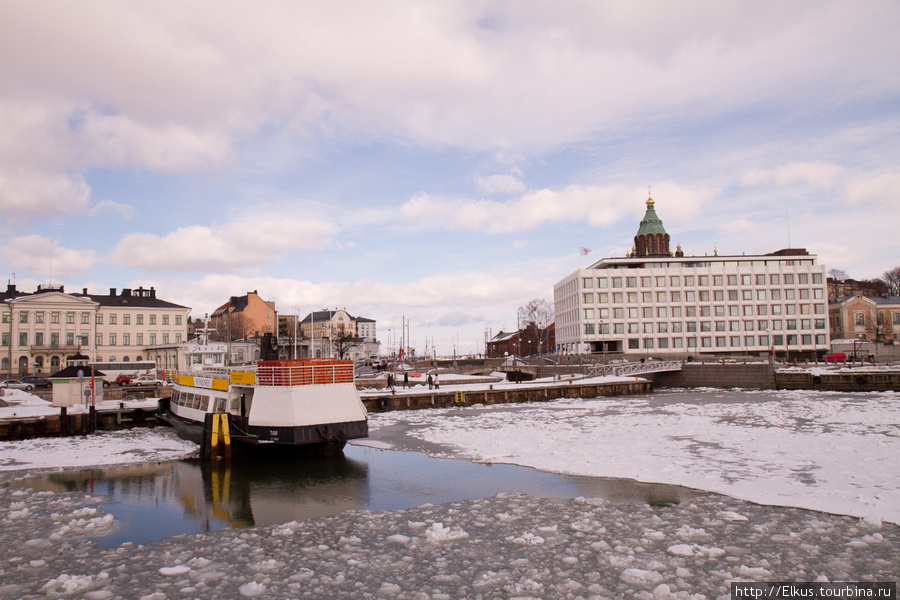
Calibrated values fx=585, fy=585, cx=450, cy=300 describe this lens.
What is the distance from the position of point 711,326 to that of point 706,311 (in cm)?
313

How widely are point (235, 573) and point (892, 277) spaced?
182 meters

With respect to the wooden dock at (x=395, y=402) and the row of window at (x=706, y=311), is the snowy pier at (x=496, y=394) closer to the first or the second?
the wooden dock at (x=395, y=402)

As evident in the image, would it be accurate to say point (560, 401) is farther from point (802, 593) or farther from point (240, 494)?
point (802, 593)

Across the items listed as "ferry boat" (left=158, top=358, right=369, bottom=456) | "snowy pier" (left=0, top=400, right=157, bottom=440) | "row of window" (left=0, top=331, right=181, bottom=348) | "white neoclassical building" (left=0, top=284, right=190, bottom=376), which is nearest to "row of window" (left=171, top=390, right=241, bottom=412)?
"ferry boat" (left=158, top=358, right=369, bottom=456)

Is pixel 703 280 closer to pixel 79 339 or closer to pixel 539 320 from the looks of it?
pixel 539 320

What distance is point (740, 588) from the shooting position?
10922mm

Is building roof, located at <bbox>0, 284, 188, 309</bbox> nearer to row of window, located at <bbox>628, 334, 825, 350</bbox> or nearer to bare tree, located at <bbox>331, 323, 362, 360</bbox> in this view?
bare tree, located at <bbox>331, 323, 362, 360</bbox>

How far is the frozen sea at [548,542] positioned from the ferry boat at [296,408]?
22.5 feet

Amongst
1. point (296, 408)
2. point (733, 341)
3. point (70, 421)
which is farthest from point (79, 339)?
point (733, 341)

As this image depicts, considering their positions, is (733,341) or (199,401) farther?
(733,341)

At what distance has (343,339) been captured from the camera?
129750mm

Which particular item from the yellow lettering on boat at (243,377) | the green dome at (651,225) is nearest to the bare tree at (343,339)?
the green dome at (651,225)

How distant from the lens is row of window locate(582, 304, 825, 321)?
11675 centimetres

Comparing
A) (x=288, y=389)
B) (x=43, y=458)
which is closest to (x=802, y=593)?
(x=288, y=389)
